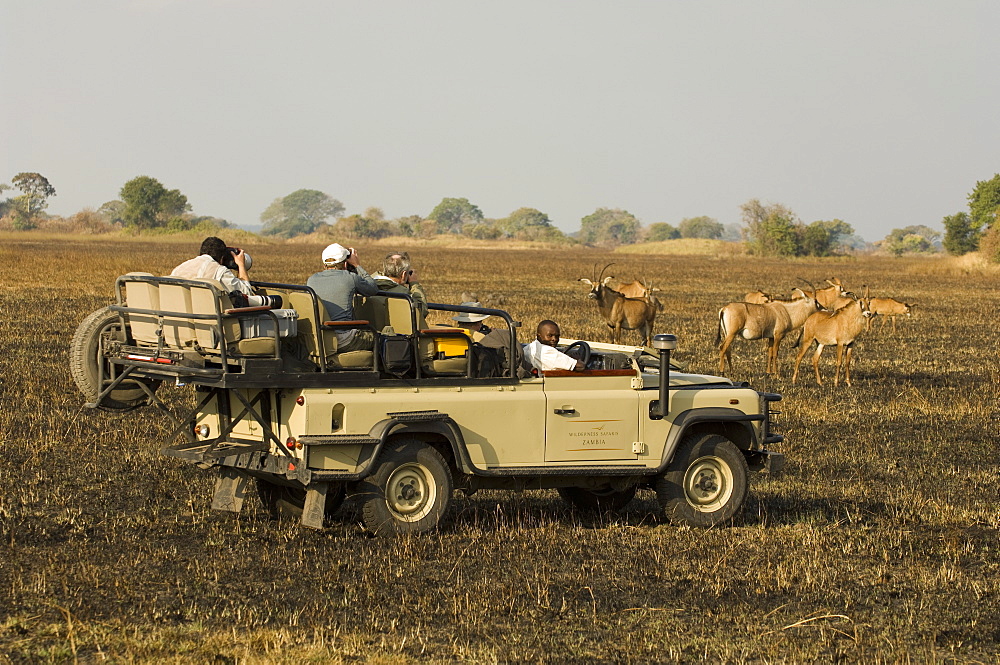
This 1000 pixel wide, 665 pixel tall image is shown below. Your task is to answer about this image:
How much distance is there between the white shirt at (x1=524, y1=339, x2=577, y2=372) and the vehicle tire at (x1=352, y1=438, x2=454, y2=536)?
1.06m

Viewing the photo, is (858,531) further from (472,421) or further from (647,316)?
(647,316)

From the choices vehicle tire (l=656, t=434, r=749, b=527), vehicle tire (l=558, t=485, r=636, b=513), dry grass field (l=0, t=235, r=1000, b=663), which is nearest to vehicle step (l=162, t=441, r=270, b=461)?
dry grass field (l=0, t=235, r=1000, b=663)

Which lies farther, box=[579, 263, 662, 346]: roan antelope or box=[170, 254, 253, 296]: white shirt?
box=[579, 263, 662, 346]: roan antelope

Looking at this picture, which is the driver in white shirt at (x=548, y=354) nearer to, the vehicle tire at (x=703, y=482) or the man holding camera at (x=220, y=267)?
the vehicle tire at (x=703, y=482)

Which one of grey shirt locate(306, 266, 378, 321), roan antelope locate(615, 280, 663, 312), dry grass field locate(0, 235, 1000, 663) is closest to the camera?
dry grass field locate(0, 235, 1000, 663)

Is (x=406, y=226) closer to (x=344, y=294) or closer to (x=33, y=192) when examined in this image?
(x=33, y=192)

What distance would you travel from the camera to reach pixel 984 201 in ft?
319

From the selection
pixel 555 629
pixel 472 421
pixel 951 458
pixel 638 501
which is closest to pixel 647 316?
pixel 951 458

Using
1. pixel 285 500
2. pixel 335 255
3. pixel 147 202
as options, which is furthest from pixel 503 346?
pixel 147 202

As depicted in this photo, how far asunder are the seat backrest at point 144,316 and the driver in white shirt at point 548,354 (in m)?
2.58

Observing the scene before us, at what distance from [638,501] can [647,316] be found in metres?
14.2

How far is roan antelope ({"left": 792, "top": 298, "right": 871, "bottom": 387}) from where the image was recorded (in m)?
19.9

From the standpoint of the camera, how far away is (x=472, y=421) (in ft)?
28.2

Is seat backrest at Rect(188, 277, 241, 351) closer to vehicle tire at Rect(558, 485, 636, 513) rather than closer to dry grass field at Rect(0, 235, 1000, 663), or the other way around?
dry grass field at Rect(0, 235, 1000, 663)
